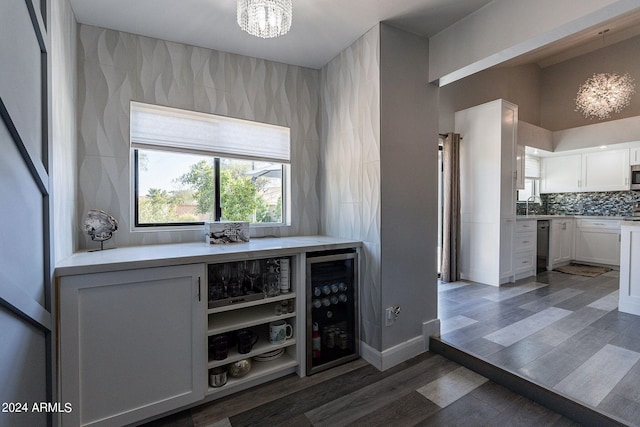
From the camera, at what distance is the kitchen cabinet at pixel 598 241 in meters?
4.62

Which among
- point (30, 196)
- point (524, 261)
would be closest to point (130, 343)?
point (30, 196)

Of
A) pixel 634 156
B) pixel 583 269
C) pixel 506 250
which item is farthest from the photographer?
pixel 583 269

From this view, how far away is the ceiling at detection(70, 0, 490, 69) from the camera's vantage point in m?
1.78

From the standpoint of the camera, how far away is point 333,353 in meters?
2.14

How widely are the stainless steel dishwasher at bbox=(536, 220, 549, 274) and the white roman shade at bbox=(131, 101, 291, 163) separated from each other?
444 cm

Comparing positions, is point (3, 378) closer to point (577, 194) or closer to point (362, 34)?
point (362, 34)

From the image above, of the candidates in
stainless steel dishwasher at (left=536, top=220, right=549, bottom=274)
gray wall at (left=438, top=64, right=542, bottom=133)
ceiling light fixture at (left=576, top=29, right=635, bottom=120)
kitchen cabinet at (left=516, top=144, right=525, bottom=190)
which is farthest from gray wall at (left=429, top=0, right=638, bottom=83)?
stainless steel dishwasher at (left=536, top=220, right=549, bottom=274)

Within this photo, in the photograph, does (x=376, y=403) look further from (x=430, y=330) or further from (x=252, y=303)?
(x=252, y=303)

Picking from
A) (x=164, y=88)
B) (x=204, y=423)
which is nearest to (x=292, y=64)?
(x=164, y=88)

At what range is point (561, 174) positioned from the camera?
5.29 metres

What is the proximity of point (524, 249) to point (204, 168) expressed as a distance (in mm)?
4381

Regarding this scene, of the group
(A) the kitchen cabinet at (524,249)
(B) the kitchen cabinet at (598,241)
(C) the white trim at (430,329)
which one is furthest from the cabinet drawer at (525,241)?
(C) the white trim at (430,329)

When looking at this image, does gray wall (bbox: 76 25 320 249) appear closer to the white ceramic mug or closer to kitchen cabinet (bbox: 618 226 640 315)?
the white ceramic mug

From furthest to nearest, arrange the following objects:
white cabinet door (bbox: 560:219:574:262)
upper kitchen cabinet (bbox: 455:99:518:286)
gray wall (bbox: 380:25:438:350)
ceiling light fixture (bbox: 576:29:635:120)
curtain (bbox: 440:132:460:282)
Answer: white cabinet door (bbox: 560:219:574:262) → ceiling light fixture (bbox: 576:29:635:120) → curtain (bbox: 440:132:460:282) → upper kitchen cabinet (bbox: 455:99:518:286) → gray wall (bbox: 380:25:438:350)
